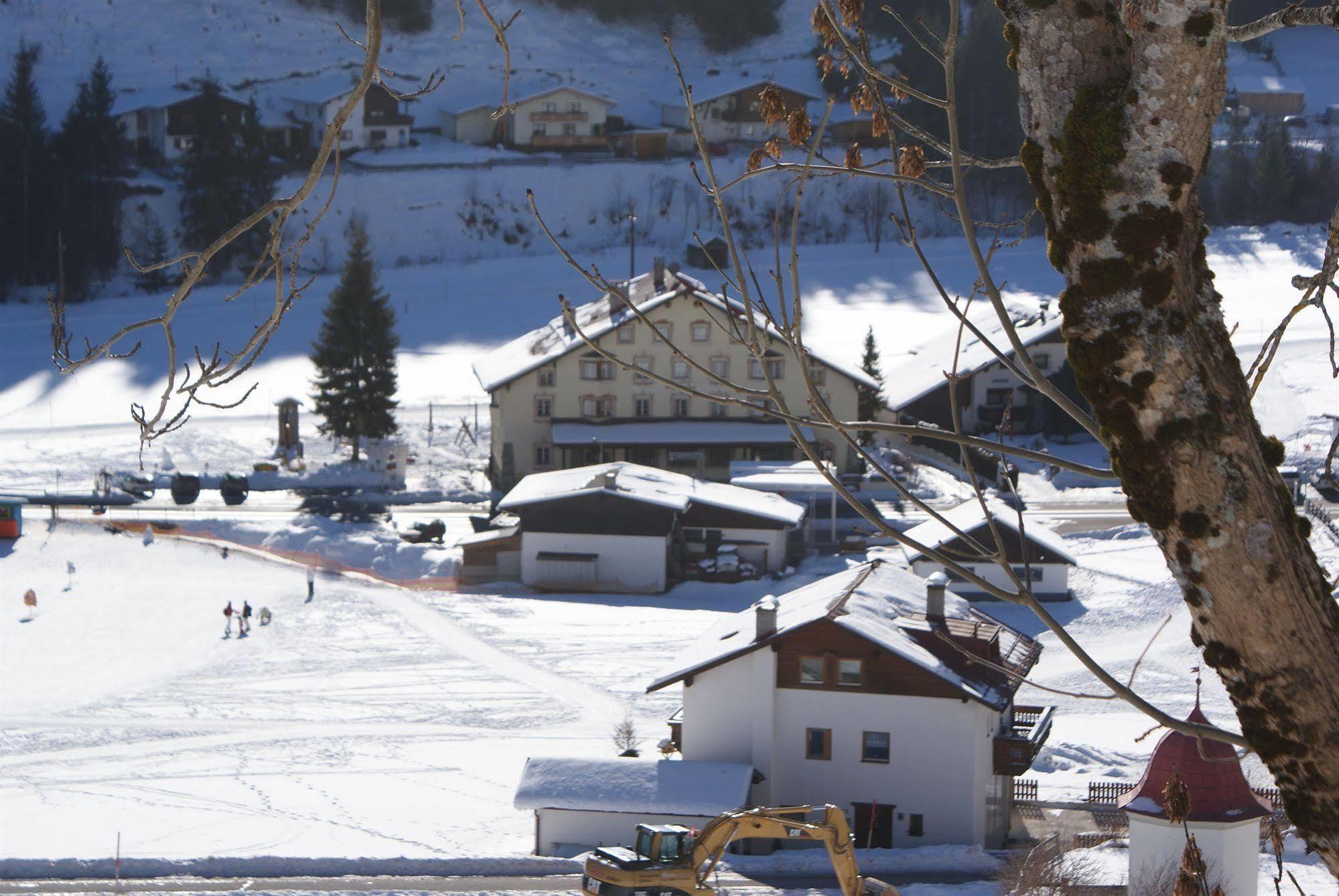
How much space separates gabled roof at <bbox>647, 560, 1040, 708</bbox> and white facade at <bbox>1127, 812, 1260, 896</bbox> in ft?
15.3

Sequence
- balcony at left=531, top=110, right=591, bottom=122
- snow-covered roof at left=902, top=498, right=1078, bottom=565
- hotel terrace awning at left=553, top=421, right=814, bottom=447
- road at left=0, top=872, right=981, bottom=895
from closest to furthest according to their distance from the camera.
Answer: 1. road at left=0, top=872, right=981, bottom=895
2. snow-covered roof at left=902, top=498, right=1078, bottom=565
3. hotel terrace awning at left=553, top=421, right=814, bottom=447
4. balcony at left=531, top=110, right=591, bottom=122

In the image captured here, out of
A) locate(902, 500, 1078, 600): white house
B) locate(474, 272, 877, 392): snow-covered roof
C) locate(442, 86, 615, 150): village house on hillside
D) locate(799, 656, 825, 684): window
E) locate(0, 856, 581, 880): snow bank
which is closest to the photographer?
locate(0, 856, 581, 880): snow bank

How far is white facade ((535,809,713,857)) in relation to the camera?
21.0 meters

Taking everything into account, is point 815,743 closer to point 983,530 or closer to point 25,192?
point 983,530

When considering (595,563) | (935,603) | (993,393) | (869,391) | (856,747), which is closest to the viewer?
(856,747)

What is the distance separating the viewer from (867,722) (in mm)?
22391

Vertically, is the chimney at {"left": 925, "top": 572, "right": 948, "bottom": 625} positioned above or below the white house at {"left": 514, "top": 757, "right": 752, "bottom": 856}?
above

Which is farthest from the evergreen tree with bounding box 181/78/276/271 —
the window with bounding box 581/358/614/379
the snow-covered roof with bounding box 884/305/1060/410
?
the snow-covered roof with bounding box 884/305/1060/410

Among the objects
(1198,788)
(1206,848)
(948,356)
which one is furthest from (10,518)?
(1206,848)

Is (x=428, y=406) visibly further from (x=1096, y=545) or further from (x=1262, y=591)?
(x=1262, y=591)

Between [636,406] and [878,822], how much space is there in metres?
26.4

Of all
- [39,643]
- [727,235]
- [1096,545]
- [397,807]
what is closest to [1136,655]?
[1096,545]

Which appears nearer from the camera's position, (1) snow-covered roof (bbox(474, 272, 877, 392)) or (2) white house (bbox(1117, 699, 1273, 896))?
(2) white house (bbox(1117, 699, 1273, 896))

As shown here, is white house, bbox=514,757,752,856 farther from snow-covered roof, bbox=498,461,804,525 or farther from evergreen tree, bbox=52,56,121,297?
evergreen tree, bbox=52,56,121,297
